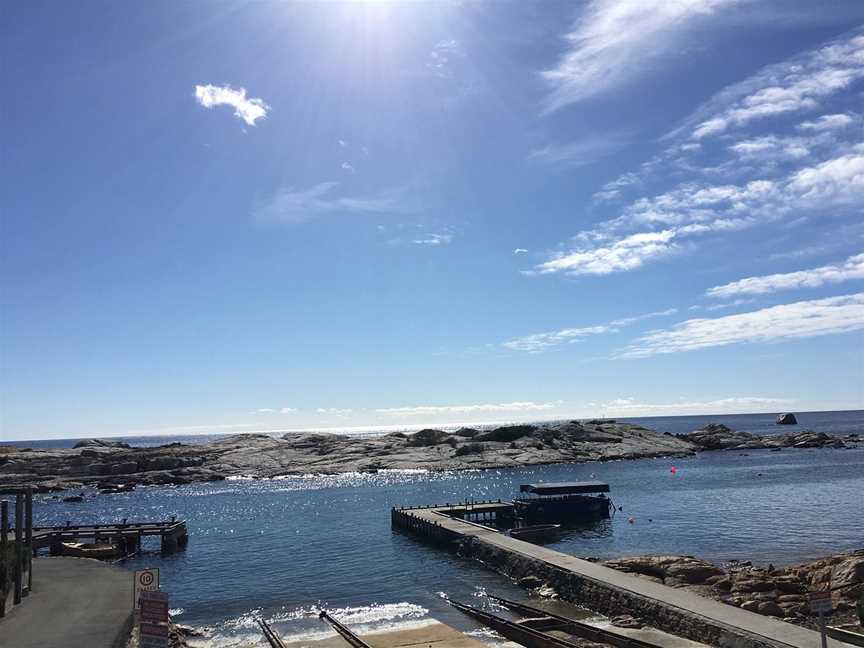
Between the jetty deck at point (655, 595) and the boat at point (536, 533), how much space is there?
486 cm

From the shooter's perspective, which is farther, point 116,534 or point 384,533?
point 384,533

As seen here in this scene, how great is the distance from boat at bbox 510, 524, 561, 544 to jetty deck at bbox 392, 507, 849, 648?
4861mm

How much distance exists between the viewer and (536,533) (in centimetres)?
5997

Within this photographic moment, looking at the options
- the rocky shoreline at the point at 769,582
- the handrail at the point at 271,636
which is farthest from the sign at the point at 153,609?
the rocky shoreline at the point at 769,582

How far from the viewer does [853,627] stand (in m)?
27.4

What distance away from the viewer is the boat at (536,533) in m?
58.8

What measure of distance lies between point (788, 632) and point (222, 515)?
6704 centimetres

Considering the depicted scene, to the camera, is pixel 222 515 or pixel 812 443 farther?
pixel 812 443

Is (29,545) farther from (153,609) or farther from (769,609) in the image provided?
(769,609)

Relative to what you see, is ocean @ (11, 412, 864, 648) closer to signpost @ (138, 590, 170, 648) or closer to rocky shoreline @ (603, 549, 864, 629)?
rocky shoreline @ (603, 549, 864, 629)

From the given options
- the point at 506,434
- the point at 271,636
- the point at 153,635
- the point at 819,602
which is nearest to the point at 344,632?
the point at 271,636

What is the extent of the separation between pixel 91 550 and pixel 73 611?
2986 cm

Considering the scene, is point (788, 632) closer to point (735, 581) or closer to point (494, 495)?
point (735, 581)

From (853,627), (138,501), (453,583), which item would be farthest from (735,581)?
(138,501)
